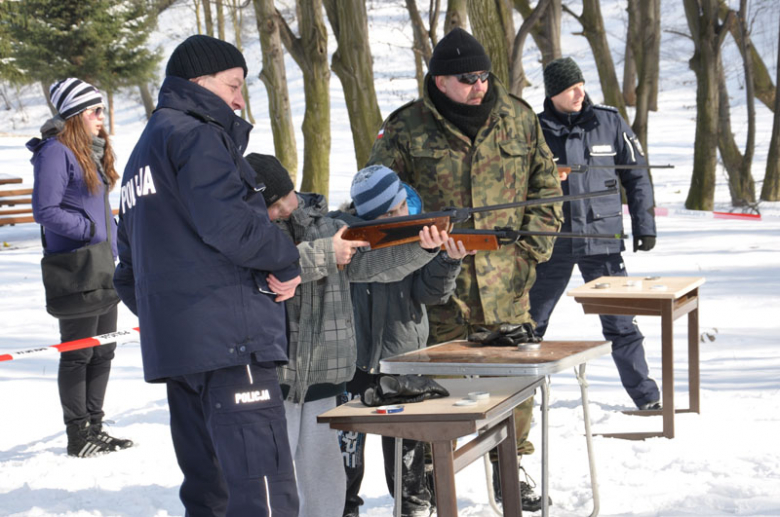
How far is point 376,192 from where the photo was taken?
12.4ft

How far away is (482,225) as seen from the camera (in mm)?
4395

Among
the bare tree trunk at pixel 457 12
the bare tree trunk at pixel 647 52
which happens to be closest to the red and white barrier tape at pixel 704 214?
the bare tree trunk at pixel 647 52

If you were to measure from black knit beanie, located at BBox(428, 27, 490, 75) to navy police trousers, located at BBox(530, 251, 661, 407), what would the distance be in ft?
5.56

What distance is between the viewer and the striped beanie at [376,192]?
3793 millimetres

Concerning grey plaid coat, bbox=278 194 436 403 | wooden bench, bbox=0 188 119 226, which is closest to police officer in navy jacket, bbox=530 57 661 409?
grey plaid coat, bbox=278 194 436 403

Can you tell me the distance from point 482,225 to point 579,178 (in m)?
1.63

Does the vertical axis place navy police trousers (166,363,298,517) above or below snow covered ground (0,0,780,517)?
above

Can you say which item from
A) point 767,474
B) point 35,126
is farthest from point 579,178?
point 35,126

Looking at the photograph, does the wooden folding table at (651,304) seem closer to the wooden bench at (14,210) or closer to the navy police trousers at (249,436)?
the navy police trousers at (249,436)

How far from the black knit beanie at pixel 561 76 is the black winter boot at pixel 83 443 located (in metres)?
3.21

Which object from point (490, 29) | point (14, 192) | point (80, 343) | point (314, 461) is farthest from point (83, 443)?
point (14, 192)

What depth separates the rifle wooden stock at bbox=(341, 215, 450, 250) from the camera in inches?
134

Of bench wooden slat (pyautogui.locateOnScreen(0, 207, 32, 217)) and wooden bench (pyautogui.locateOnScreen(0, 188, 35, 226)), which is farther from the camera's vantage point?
bench wooden slat (pyautogui.locateOnScreen(0, 207, 32, 217))

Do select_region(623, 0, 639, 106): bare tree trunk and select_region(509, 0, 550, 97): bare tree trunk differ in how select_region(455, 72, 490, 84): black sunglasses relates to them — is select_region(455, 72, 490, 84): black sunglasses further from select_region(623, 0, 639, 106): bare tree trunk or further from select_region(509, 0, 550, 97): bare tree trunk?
select_region(623, 0, 639, 106): bare tree trunk
